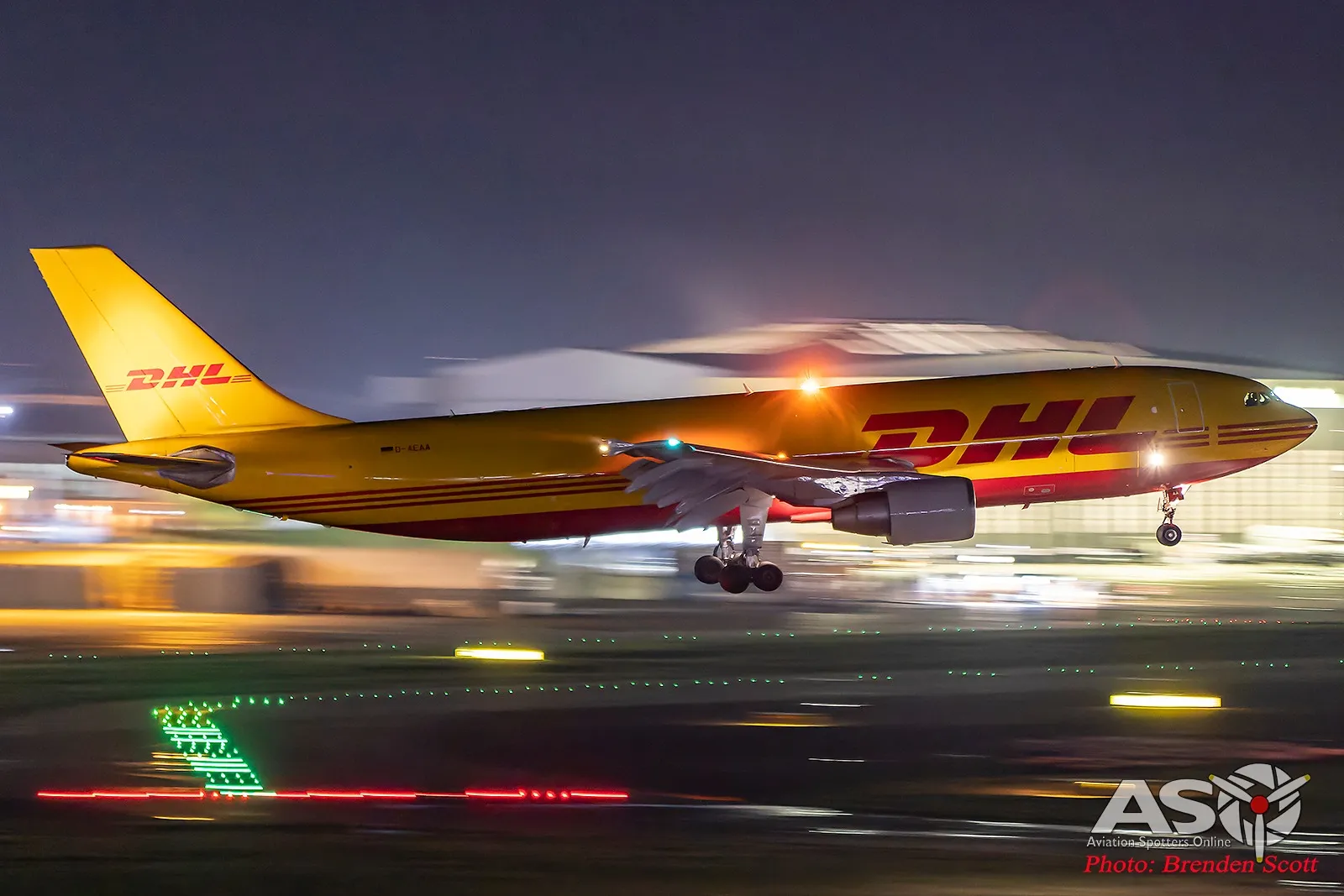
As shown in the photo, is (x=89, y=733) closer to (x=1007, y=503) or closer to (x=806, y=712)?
(x=806, y=712)

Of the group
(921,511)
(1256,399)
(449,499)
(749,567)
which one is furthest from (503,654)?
(1256,399)

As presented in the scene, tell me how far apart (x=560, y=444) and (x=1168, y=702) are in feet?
45.4

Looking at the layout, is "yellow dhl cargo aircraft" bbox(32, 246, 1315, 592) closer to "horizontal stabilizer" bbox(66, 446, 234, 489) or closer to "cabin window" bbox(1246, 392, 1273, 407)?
"horizontal stabilizer" bbox(66, 446, 234, 489)

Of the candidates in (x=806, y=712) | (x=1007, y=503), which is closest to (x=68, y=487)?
(x=1007, y=503)

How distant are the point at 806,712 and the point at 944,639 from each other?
7.47 m

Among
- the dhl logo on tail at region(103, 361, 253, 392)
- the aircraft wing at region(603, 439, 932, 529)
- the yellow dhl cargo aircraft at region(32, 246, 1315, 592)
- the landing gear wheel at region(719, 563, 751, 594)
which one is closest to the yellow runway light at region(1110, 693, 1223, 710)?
the aircraft wing at region(603, 439, 932, 529)

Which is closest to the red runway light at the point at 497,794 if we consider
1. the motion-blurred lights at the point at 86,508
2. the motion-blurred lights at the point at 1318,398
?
the motion-blurred lights at the point at 86,508

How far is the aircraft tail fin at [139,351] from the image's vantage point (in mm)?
27875

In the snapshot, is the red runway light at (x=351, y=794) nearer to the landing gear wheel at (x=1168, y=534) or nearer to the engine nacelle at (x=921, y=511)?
the engine nacelle at (x=921, y=511)

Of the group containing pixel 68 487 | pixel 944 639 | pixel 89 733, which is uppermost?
pixel 68 487

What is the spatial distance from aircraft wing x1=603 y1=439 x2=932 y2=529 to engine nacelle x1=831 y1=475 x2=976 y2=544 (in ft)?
1.36

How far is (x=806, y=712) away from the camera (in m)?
17.6

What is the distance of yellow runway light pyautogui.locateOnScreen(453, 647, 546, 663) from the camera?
22.3 m

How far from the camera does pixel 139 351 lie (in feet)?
91.9
